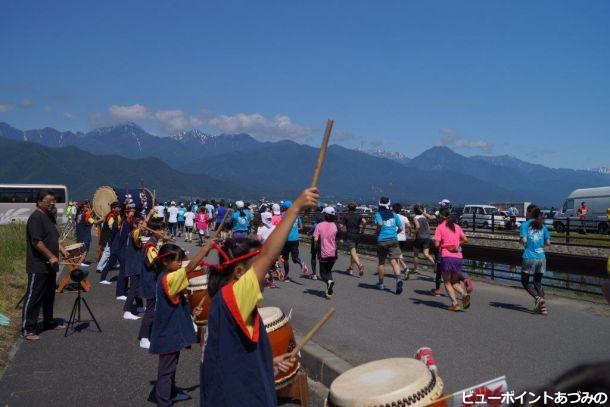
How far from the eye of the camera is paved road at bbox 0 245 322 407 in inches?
216

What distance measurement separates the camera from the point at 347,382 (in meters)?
3.46

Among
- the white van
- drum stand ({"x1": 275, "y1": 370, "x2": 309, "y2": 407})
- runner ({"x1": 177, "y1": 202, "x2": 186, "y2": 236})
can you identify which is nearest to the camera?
drum stand ({"x1": 275, "y1": 370, "x2": 309, "y2": 407})

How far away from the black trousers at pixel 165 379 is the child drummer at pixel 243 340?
218 cm

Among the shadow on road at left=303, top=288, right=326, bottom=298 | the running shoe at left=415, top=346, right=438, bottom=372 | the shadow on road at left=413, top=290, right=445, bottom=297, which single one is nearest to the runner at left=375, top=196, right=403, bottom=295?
the shadow on road at left=413, top=290, right=445, bottom=297

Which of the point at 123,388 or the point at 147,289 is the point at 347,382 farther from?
the point at 147,289

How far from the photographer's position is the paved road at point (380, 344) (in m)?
5.75

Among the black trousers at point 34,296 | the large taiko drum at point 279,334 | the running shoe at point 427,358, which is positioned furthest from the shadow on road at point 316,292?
the running shoe at point 427,358

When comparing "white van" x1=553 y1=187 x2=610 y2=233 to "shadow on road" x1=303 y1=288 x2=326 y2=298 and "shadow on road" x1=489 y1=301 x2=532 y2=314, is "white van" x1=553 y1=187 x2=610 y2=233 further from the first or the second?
"shadow on road" x1=303 y1=288 x2=326 y2=298

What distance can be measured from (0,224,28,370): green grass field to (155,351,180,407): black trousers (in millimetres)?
2667

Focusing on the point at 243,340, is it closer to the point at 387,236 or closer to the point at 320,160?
the point at 320,160

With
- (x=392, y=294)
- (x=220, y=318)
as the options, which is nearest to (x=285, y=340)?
(x=220, y=318)

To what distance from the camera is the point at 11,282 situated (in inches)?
472

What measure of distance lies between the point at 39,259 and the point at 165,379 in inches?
153

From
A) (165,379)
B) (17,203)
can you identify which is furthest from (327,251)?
(17,203)
